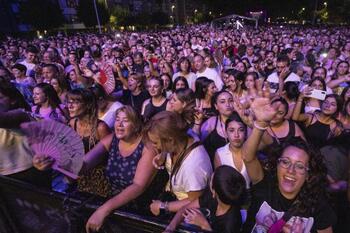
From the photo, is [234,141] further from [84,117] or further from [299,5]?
[299,5]

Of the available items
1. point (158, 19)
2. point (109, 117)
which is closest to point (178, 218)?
point (109, 117)

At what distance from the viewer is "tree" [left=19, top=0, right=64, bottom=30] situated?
39812mm

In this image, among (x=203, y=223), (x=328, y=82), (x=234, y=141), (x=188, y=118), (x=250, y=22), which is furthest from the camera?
(x=250, y=22)

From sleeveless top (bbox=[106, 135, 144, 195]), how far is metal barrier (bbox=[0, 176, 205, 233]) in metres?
0.64

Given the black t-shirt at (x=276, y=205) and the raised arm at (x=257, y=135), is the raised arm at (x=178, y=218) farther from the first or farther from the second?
the raised arm at (x=257, y=135)

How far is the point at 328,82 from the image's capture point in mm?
6270

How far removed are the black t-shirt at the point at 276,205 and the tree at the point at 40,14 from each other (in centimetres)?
4418

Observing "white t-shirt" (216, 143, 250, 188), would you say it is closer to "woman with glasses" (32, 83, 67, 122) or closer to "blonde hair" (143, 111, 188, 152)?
"blonde hair" (143, 111, 188, 152)

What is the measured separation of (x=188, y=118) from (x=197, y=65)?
357cm

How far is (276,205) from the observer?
215 cm

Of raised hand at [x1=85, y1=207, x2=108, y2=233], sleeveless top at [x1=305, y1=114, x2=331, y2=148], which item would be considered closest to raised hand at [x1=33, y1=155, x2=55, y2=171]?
raised hand at [x1=85, y1=207, x2=108, y2=233]

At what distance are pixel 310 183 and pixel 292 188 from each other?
→ 5.7 inches

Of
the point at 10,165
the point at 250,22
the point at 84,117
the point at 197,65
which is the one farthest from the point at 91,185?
the point at 250,22

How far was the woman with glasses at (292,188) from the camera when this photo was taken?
206cm
